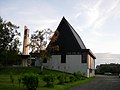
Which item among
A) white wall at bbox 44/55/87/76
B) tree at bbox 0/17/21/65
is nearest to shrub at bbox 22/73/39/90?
tree at bbox 0/17/21/65

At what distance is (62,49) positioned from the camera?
72.4 metres

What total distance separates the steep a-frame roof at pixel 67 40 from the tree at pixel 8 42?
1935 centimetres

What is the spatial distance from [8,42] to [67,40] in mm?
22949

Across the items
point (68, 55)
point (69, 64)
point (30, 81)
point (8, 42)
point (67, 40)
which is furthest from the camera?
point (67, 40)

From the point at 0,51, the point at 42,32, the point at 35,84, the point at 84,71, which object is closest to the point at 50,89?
the point at 35,84

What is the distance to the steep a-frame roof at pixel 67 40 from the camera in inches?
2800

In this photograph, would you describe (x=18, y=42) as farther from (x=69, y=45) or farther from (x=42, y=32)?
(x=69, y=45)

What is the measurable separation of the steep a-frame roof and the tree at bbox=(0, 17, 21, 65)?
19350mm

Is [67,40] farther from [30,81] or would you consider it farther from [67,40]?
[30,81]

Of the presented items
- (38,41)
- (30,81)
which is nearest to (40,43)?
(38,41)

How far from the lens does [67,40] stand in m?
72.6

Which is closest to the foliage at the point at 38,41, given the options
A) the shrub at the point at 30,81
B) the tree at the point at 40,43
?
the tree at the point at 40,43

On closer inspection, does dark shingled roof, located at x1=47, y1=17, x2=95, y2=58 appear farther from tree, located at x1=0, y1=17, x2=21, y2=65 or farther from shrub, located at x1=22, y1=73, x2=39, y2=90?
shrub, located at x1=22, y1=73, x2=39, y2=90

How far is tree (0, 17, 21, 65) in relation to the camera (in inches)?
2041
